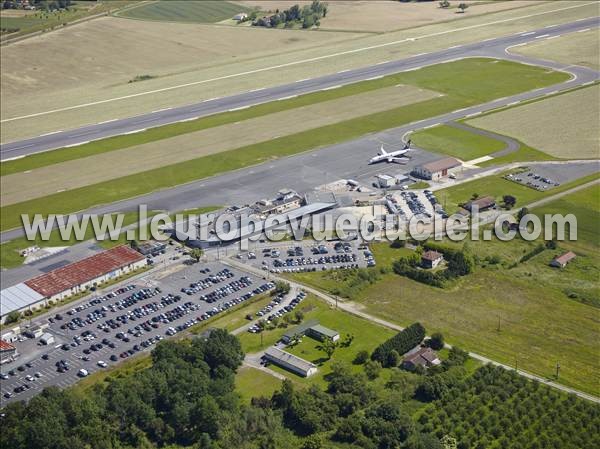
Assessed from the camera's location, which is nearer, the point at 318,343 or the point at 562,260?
the point at 318,343

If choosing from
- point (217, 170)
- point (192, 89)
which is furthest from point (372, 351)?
point (192, 89)

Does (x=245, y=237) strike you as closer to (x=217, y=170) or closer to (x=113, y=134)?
(x=217, y=170)

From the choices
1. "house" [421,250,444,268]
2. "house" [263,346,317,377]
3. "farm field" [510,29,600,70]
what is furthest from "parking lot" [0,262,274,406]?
"farm field" [510,29,600,70]

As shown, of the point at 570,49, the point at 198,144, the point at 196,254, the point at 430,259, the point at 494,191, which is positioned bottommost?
the point at 430,259

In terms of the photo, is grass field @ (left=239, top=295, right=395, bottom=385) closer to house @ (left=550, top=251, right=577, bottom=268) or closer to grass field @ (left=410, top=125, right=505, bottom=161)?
house @ (left=550, top=251, right=577, bottom=268)

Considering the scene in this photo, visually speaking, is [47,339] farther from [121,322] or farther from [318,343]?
[318,343]

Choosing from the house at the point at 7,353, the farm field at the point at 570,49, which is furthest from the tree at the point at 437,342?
the farm field at the point at 570,49

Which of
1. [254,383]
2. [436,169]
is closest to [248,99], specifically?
[436,169]
